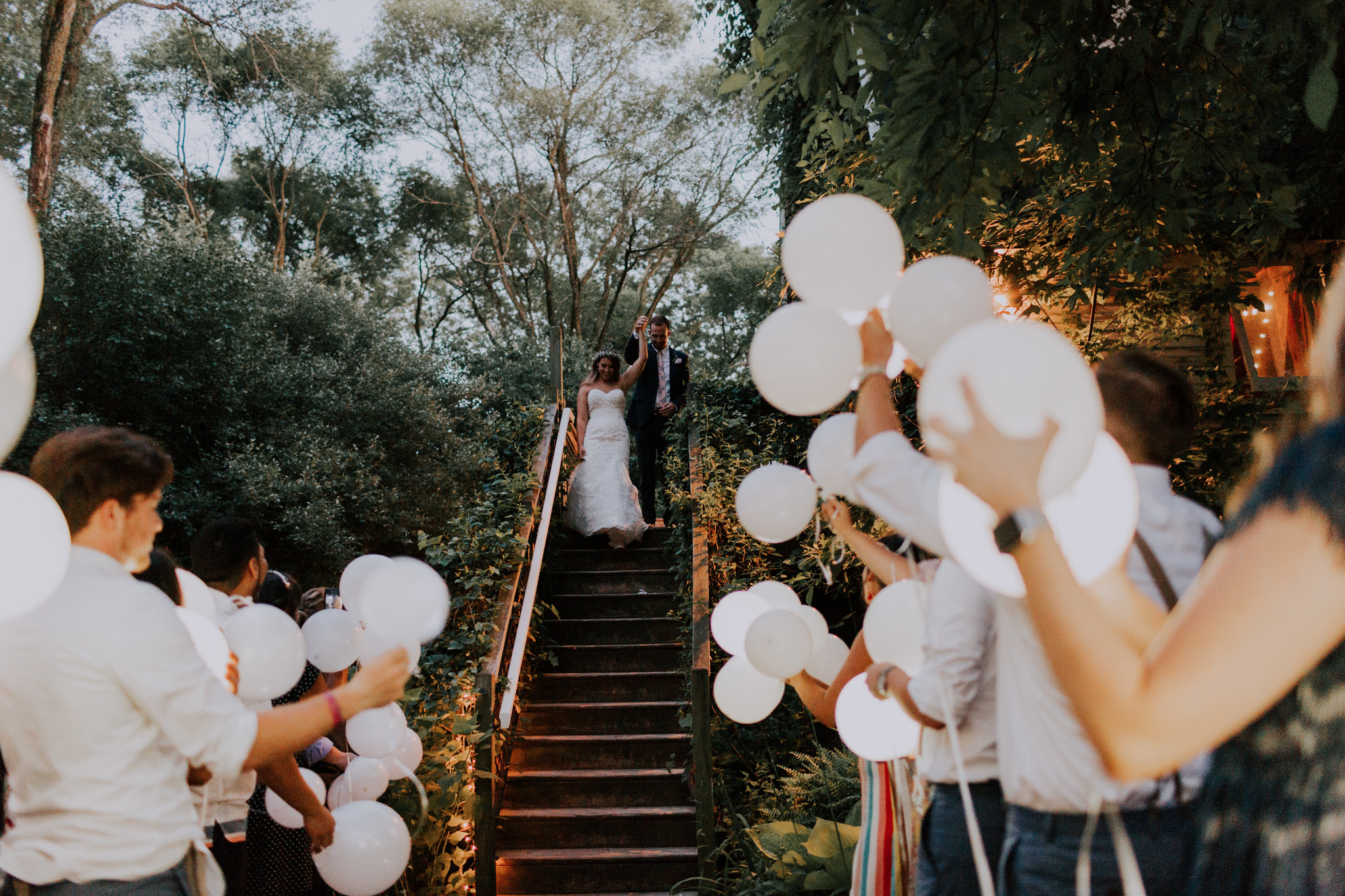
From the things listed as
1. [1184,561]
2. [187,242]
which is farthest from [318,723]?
[187,242]

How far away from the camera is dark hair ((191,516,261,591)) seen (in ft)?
9.93

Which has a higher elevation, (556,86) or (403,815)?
(556,86)

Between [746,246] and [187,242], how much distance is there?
1716 centimetres

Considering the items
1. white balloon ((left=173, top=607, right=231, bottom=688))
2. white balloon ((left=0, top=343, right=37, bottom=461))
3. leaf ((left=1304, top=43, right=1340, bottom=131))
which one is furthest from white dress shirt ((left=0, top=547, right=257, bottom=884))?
leaf ((left=1304, top=43, right=1340, bottom=131))

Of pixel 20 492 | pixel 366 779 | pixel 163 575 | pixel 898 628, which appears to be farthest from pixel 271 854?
pixel 898 628

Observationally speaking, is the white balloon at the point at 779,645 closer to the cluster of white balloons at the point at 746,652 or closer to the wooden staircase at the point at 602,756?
the cluster of white balloons at the point at 746,652

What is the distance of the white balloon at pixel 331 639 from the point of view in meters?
3.13

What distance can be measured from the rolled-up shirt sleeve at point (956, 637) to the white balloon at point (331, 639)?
2165 mm

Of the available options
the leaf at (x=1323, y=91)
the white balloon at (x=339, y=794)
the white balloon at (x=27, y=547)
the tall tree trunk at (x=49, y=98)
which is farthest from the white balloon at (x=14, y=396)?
the tall tree trunk at (x=49, y=98)

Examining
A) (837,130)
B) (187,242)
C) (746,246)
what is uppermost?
(746,246)

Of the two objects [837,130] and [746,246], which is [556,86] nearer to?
[746,246]

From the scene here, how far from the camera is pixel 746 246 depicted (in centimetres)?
2594

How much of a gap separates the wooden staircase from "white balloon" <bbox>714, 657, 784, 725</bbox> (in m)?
2.24

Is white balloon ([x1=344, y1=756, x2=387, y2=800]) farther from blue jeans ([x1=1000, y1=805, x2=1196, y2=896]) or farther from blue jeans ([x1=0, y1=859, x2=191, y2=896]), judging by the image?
blue jeans ([x1=1000, y1=805, x2=1196, y2=896])
